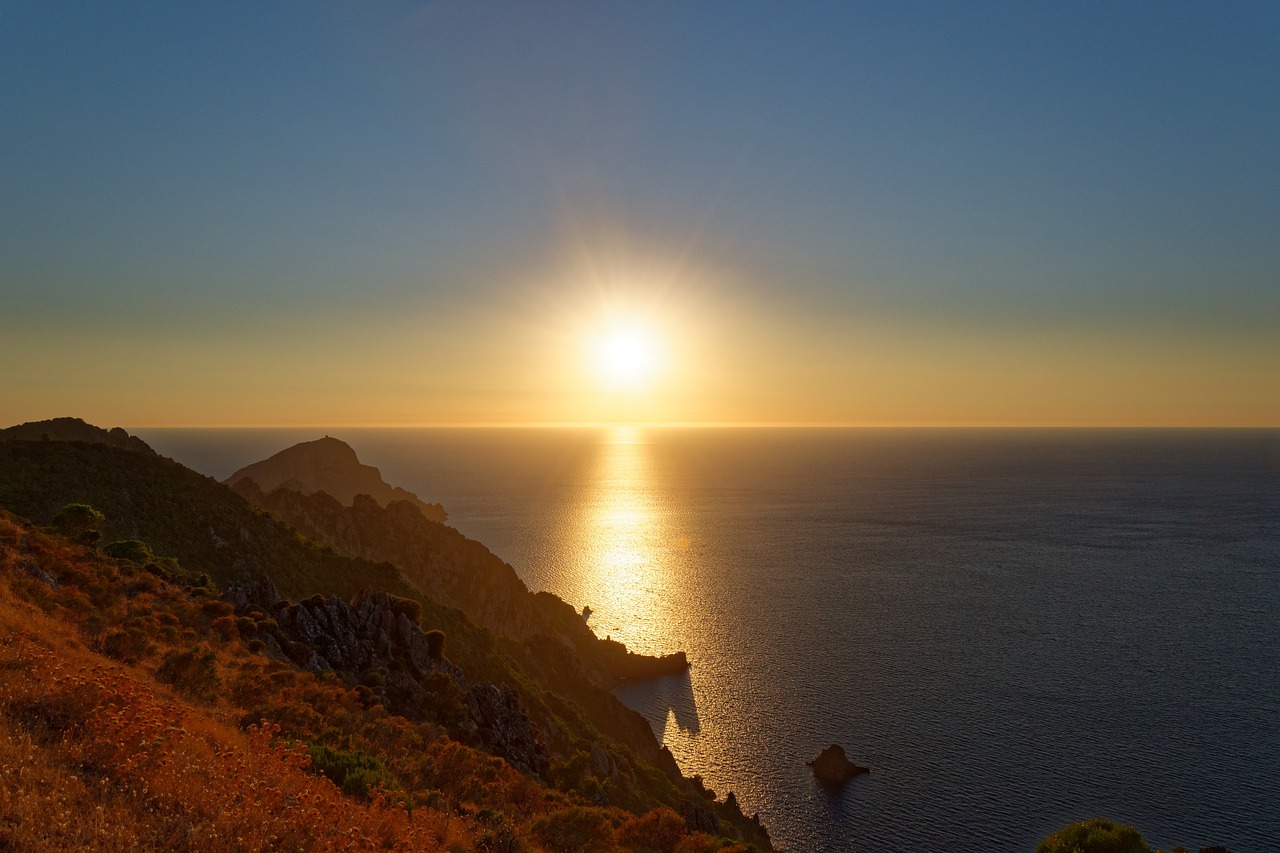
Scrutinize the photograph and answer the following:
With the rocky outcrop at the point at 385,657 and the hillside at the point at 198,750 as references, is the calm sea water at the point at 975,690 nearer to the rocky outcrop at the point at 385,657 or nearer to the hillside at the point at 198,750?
the rocky outcrop at the point at 385,657

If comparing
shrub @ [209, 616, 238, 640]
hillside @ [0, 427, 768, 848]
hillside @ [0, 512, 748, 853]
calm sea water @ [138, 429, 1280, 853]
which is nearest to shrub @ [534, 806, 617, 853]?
hillside @ [0, 512, 748, 853]

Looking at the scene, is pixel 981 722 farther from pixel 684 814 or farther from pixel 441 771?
Result: pixel 441 771

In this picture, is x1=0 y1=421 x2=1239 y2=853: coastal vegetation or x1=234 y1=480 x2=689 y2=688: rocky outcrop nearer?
x1=0 y1=421 x2=1239 y2=853: coastal vegetation

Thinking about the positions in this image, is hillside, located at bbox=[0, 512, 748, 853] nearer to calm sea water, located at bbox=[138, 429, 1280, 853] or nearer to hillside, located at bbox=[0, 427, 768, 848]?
hillside, located at bbox=[0, 427, 768, 848]

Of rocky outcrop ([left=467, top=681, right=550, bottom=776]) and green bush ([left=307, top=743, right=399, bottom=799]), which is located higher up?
green bush ([left=307, top=743, right=399, bottom=799])

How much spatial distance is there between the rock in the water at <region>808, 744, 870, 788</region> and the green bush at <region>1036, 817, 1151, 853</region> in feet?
103

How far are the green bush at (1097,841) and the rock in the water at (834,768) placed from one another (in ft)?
103

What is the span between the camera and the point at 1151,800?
6994 centimetres

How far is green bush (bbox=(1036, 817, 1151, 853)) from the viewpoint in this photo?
142 feet

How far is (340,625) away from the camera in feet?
140

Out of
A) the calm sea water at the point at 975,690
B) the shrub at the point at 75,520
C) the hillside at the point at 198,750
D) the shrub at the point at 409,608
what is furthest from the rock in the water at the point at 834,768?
the shrub at the point at 75,520

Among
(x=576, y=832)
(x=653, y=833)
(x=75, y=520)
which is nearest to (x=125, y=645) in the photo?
(x=576, y=832)

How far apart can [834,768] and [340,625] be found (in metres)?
60.4

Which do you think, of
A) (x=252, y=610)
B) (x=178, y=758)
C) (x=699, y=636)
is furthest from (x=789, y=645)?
(x=178, y=758)
